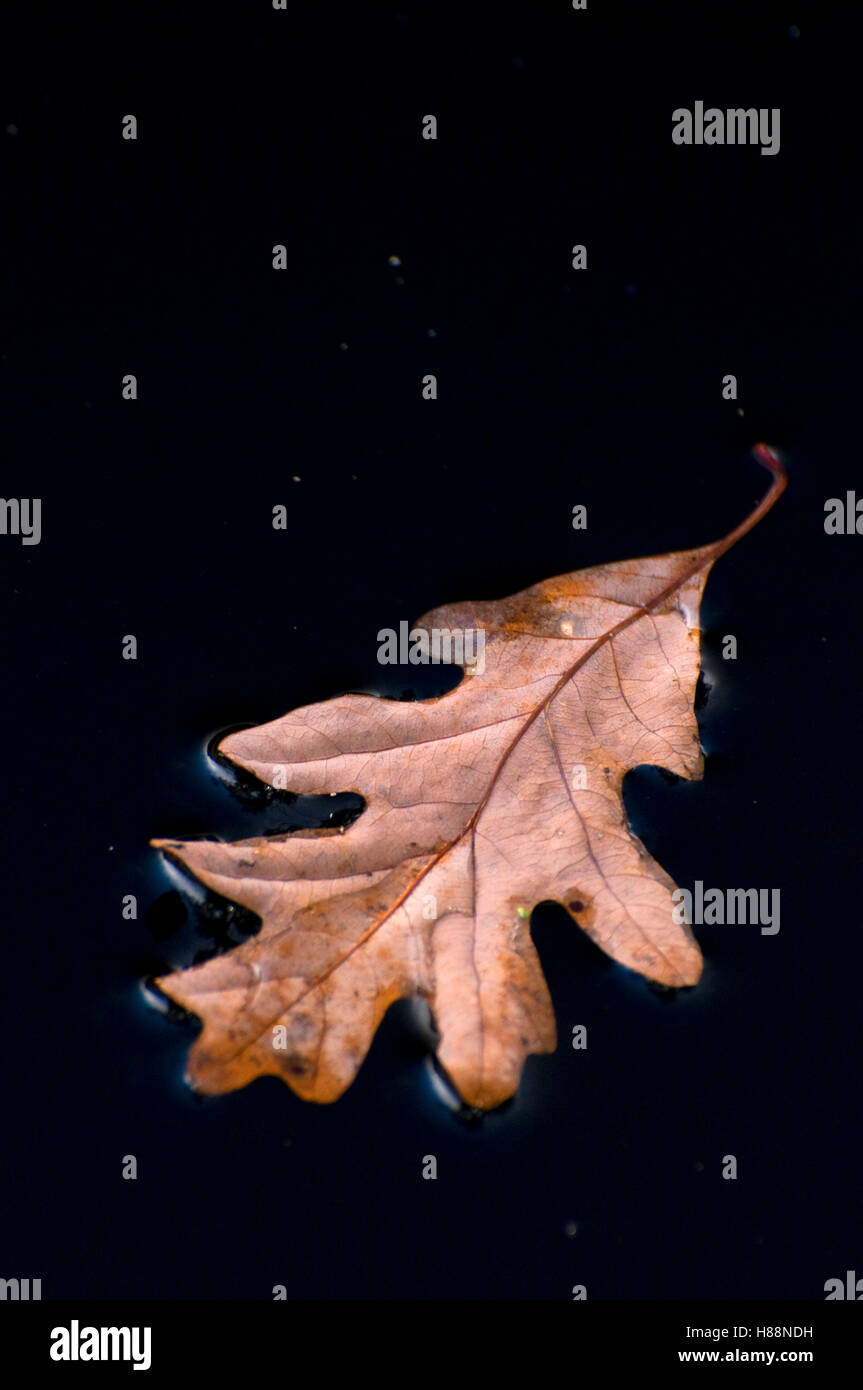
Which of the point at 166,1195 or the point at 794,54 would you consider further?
the point at 794,54

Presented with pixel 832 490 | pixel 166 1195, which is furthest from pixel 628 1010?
pixel 832 490

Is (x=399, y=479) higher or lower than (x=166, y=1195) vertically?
higher

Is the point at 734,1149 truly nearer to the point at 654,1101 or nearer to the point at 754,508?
the point at 654,1101

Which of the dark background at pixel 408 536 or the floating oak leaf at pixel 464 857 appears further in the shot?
the dark background at pixel 408 536

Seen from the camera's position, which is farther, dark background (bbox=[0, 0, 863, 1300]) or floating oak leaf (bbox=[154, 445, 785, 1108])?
dark background (bbox=[0, 0, 863, 1300])

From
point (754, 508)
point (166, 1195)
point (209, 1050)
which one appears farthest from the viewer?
point (754, 508)
